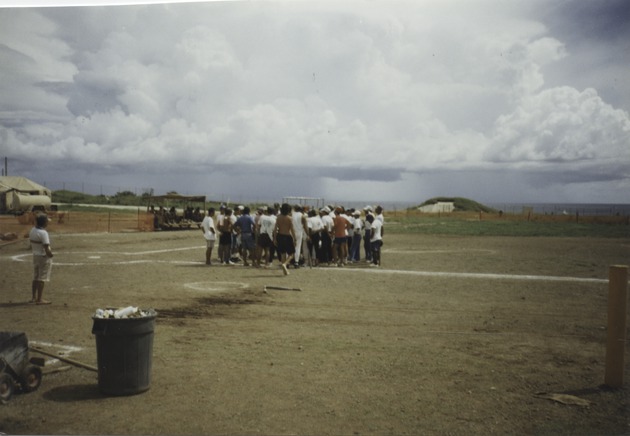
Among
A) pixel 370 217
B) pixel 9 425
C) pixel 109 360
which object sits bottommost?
pixel 9 425

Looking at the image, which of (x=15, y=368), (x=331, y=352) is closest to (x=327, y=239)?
(x=331, y=352)

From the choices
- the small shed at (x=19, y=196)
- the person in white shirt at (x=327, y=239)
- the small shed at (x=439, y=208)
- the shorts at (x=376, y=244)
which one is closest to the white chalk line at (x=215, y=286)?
the person in white shirt at (x=327, y=239)

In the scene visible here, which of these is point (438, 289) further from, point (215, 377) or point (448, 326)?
point (215, 377)

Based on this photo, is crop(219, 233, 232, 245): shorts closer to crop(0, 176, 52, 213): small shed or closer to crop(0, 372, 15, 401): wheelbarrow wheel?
crop(0, 372, 15, 401): wheelbarrow wheel

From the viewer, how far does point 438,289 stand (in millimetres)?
12805

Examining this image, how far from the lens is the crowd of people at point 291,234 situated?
16073mm

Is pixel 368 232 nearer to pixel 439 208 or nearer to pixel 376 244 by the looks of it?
pixel 376 244

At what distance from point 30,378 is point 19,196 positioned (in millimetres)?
42422

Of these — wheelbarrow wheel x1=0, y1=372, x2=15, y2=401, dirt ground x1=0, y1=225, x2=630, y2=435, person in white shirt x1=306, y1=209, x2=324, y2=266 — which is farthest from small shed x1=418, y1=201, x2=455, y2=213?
wheelbarrow wheel x1=0, y1=372, x2=15, y2=401

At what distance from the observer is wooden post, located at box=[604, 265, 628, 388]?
6195 millimetres

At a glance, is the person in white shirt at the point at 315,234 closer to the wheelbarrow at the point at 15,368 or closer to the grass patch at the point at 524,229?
the wheelbarrow at the point at 15,368

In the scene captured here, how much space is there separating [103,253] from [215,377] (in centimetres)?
1429

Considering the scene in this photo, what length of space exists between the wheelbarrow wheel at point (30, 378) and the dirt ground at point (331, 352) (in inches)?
3.8

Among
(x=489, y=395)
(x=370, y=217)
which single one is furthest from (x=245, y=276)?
(x=489, y=395)
